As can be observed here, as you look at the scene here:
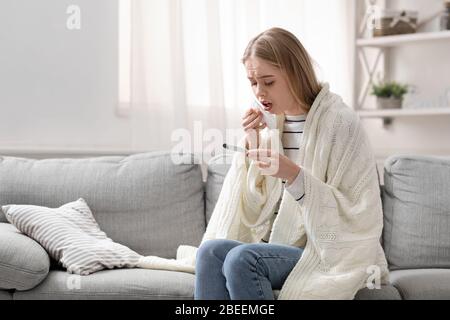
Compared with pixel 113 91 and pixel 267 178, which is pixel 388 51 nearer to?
pixel 113 91

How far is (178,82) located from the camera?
3.50 meters

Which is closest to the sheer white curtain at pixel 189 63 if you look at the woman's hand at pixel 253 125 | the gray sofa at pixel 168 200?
the gray sofa at pixel 168 200

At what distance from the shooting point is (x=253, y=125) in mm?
2381

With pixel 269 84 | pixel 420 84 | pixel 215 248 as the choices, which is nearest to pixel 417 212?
pixel 269 84

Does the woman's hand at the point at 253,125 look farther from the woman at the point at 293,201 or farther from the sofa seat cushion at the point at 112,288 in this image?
the sofa seat cushion at the point at 112,288

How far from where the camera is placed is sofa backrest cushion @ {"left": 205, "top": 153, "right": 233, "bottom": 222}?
2797 millimetres

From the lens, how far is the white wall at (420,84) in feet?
13.6

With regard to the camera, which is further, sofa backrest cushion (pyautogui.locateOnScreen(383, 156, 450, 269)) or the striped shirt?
sofa backrest cushion (pyautogui.locateOnScreen(383, 156, 450, 269))

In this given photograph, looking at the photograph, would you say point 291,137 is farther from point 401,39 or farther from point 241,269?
point 401,39

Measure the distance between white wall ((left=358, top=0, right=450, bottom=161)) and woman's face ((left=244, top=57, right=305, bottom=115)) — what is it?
2.07 metres

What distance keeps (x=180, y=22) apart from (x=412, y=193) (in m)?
1.38

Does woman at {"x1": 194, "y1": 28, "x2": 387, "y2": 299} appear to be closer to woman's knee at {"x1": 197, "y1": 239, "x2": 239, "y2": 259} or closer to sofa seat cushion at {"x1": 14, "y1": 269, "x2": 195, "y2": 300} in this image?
woman's knee at {"x1": 197, "y1": 239, "x2": 239, "y2": 259}

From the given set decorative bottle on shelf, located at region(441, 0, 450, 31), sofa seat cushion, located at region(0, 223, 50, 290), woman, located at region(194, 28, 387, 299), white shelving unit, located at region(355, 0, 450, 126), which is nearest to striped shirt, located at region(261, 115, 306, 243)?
woman, located at region(194, 28, 387, 299)

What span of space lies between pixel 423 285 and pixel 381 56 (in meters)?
2.21
